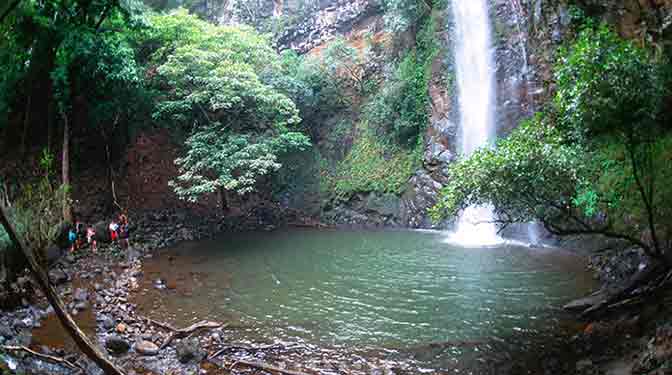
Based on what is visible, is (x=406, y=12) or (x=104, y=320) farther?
(x=406, y=12)

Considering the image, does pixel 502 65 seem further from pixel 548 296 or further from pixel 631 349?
pixel 631 349

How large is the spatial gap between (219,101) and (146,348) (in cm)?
1243

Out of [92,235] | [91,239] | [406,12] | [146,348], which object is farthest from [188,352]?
[406,12]

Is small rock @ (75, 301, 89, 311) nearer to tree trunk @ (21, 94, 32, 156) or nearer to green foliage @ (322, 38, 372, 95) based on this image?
tree trunk @ (21, 94, 32, 156)

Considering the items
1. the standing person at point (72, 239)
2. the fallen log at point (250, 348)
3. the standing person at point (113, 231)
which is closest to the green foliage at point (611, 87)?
the fallen log at point (250, 348)

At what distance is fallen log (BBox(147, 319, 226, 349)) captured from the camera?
24.3 ft

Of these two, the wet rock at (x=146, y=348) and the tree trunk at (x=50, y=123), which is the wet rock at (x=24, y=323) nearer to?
the wet rock at (x=146, y=348)

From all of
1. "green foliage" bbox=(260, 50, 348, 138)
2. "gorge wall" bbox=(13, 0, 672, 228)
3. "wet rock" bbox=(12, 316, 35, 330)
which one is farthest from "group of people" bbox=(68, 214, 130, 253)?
"green foliage" bbox=(260, 50, 348, 138)

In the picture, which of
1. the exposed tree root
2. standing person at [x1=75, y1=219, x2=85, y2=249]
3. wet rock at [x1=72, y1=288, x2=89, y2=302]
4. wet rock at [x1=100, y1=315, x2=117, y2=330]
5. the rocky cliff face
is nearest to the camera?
the exposed tree root

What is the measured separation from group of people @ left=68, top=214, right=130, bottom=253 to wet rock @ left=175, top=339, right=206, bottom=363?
9275 mm

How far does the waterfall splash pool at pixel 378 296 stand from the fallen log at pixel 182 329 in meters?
0.38

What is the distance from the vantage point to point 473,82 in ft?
62.5

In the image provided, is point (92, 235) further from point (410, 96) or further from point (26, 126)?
point (410, 96)

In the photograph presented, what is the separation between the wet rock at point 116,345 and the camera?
7.03 meters
